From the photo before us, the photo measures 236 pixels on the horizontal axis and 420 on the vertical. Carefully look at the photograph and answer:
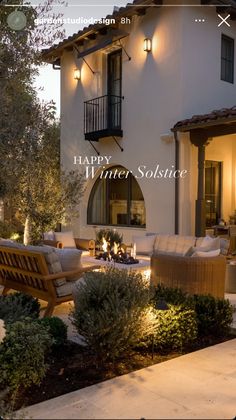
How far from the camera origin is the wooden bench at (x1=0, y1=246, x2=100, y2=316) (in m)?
5.41

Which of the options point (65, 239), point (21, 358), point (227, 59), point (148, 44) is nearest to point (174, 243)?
point (65, 239)

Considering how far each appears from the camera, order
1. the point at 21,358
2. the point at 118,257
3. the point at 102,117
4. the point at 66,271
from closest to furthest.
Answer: the point at 21,358 → the point at 66,271 → the point at 118,257 → the point at 102,117

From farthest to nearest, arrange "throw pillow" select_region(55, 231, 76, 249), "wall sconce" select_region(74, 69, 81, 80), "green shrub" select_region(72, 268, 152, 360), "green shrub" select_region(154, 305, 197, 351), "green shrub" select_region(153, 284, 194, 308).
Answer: "wall sconce" select_region(74, 69, 81, 80) < "throw pillow" select_region(55, 231, 76, 249) < "green shrub" select_region(153, 284, 194, 308) < "green shrub" select_region(154, 305, 197, 351) < "green shrub" select_region(72, 268, 152, 360)

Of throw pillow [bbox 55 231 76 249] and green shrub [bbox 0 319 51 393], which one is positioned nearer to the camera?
green shrub [bbox 0 319 51 393]

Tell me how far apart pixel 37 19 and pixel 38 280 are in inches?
133

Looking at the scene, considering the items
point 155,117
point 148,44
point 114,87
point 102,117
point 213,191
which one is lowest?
point 213,191

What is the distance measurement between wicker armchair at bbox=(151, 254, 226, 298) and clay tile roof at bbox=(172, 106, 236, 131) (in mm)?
3916

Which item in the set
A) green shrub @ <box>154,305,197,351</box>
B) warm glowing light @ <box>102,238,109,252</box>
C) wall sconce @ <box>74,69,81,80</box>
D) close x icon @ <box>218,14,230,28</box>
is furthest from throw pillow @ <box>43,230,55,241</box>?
close x icon @ <box>218,14,230,28</box>

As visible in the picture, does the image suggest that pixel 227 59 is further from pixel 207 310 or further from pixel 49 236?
pixel 207 310

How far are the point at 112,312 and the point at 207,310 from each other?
5.00ft

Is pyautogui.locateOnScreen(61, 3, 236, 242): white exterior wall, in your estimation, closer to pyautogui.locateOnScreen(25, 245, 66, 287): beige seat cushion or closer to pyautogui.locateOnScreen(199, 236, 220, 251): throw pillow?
pyautogui.locateOnScreen(199, 236, 220, 251): throw pillow

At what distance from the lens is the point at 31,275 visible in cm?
562

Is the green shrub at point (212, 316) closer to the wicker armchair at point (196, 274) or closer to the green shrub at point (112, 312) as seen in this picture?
the wicker armchair at point (196, 274)

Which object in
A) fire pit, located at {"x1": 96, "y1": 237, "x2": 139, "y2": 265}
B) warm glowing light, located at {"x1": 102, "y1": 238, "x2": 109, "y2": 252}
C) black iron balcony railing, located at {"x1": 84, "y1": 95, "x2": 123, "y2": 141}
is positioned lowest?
fire pit, located at {"x1": 96, "y1": 237, "x2": 139, "y2": 265}
